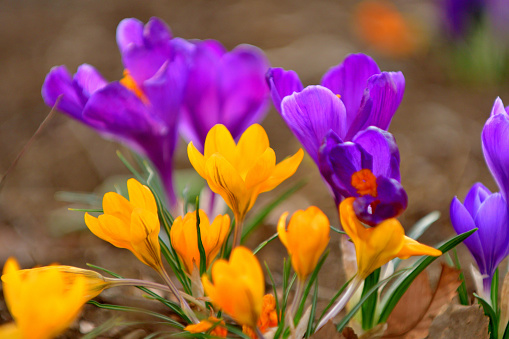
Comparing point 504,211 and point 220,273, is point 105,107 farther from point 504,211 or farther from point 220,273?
point 504,211

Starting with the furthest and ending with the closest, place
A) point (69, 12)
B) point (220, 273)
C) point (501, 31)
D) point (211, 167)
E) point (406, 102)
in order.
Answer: point (69, 12) → point (501, 31) → point (406, 102) → point (211, 167) → point (220, 273)

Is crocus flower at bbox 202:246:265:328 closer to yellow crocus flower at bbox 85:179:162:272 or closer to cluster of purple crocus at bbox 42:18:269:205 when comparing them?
yellow crocus flower at bbox 85:179:162:272

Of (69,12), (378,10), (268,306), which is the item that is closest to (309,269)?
(268,306)

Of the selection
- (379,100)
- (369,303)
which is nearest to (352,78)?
(379,100)

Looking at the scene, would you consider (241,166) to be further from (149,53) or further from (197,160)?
(149,53)

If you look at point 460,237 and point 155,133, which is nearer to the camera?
point 460,237

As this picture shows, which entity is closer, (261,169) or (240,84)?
(261,169)
